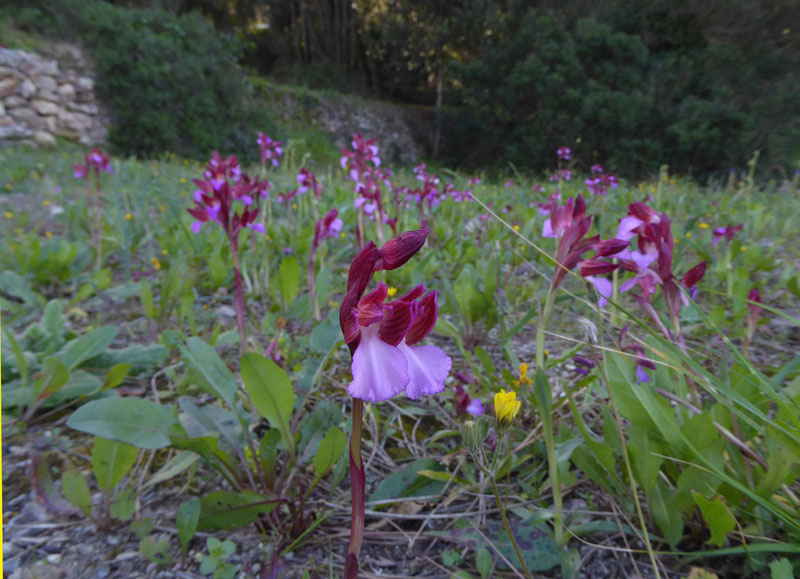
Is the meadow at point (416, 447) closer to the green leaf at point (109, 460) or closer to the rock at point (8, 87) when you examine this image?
the green leaf at point (109, 460)

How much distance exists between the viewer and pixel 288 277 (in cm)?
176

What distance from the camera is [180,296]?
1.98 meters

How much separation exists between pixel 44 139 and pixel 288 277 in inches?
418

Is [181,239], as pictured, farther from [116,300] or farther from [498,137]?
[498,137]

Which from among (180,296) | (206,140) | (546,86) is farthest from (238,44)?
(180,296)

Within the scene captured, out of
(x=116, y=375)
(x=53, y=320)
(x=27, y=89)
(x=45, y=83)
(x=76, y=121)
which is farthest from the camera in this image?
(x=76, y=121)

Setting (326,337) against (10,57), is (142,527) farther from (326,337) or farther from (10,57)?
(10,57)

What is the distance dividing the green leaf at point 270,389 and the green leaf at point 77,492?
402mm

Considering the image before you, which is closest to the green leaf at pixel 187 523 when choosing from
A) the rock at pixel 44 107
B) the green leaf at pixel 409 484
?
the green leaf at pixel 409 484

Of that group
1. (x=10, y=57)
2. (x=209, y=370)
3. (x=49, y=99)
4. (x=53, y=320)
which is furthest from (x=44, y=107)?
(x=209, y=370)

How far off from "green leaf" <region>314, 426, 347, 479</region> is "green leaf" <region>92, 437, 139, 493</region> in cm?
43

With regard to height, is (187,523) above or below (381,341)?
below

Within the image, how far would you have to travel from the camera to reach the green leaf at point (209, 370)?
1149mm

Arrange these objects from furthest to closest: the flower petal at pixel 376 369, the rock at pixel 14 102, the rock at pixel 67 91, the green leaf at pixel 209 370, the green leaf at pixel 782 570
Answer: the rock at pixel 67 91
the rock at pixel 14 102
the green leaf at pixel 209 370
the green leaf at pixel 782 570
the flower petal at pixel 376 369
